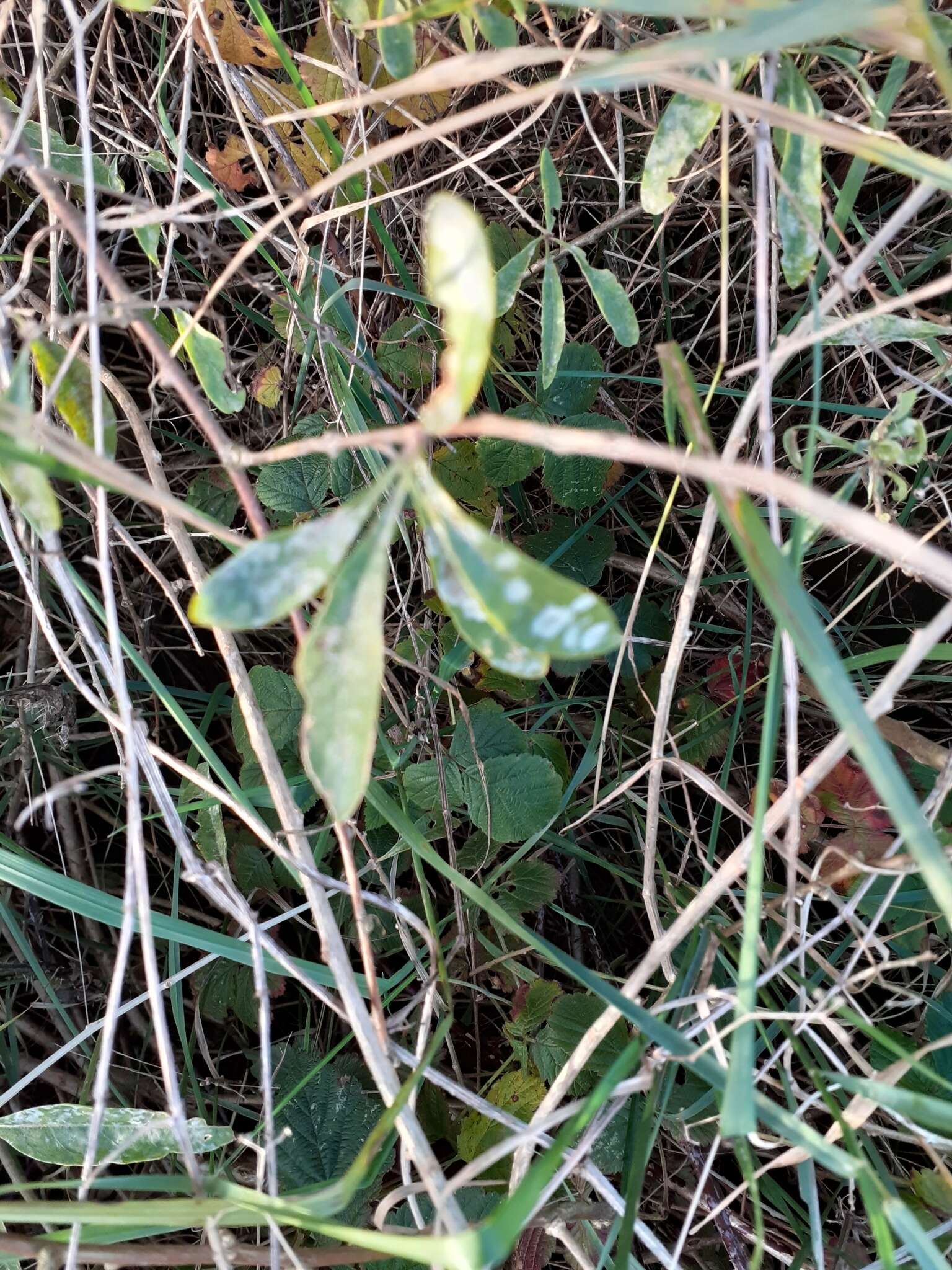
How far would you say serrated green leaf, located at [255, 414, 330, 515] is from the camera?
3.26 feet

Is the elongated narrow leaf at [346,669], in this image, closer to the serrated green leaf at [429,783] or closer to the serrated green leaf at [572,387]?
the serrated green leaf at [429,783]

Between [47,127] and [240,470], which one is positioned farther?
[47,127]

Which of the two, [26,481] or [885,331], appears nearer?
[26,481]

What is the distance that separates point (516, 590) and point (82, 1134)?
67 centimetres

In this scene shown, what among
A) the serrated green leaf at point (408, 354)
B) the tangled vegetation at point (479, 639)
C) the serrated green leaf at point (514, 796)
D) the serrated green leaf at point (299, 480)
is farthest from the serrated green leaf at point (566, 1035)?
the serrated green leaf at point (408, 354)

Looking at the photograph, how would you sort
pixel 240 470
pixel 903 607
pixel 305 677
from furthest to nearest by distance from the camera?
pixel 903 607 → pixel 240 470 → pixel 305 677

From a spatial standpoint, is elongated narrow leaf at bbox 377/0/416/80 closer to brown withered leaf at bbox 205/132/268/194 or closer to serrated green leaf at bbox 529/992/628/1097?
brown withered leaf at bbox 205/132/268/194

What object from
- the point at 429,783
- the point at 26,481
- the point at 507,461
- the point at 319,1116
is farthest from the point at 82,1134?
the point at 507,461

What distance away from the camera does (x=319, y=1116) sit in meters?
0.99

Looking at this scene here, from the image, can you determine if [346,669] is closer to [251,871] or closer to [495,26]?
[495,26]

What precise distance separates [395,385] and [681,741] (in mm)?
566

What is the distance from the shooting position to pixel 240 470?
1.90 feet

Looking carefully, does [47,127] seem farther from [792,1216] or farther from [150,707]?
[792,1216]

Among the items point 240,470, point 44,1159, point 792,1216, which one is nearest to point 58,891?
point 44,1159
